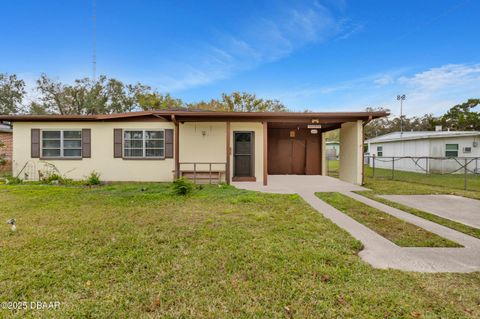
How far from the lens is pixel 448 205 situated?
5.62 meters

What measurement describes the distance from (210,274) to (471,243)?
12.3 ft

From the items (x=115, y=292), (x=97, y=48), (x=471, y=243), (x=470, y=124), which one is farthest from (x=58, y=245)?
(x=470, y=124)

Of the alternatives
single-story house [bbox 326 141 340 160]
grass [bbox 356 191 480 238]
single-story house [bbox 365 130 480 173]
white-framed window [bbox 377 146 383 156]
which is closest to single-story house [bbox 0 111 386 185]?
grass [bbox 356 191 480 238]

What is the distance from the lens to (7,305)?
1882 millimetres

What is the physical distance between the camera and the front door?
373 inches

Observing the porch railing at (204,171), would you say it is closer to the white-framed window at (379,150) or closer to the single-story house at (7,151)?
the single-story house at (7,151)

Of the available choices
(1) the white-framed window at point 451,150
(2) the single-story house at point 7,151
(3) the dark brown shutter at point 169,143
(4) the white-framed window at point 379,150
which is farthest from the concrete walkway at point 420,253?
(4) the white-framed window at point 379,150

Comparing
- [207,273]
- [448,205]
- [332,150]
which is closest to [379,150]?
[332,150]

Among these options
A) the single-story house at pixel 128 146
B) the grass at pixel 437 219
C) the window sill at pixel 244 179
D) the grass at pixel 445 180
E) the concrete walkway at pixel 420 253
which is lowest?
the concrete walkway at pixel 420 253

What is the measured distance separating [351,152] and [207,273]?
27.3ft

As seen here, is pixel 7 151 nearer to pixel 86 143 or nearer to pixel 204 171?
pixel 86 143

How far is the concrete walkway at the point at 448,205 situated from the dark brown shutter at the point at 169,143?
7.54 m

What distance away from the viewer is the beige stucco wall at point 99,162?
9.03m

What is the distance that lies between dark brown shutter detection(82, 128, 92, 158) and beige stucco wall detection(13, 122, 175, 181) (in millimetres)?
110
